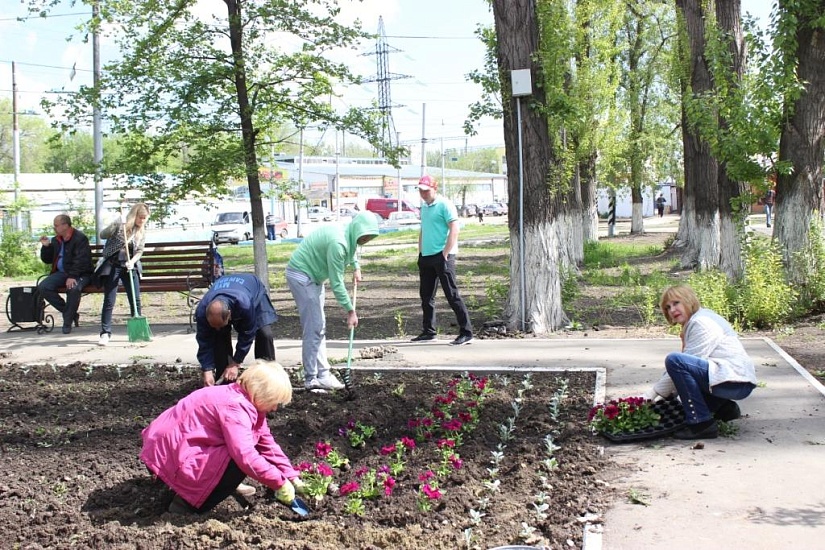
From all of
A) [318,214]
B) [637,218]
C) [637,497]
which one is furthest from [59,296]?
[318,214]

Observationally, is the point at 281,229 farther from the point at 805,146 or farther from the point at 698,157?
the point at 805,146

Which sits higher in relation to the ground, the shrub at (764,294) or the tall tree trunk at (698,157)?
the tall tree trunk at (698,157)

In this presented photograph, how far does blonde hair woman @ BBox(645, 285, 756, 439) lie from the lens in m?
5.18

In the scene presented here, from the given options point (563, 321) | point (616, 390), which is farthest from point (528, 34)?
point (616, 390)

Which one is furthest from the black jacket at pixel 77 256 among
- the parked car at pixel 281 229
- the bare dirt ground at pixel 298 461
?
the parked car at pixel 281 229

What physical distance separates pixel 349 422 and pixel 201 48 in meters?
7.44

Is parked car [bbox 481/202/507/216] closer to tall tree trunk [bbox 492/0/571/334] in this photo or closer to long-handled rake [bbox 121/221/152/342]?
tall tree trunk [bbox 492/0/571/334]

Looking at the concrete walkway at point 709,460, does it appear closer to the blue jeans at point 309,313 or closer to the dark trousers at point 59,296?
the blue jeans at point 309,313

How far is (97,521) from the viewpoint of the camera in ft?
14.3

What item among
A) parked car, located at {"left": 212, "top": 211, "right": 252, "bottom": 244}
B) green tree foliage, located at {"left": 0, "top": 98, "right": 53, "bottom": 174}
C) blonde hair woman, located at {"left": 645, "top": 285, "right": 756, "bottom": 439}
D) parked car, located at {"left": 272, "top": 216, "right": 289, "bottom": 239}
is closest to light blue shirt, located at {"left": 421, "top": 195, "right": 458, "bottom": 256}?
blonde hair woman, located at {"left": 645, "top": 285, "right": 756, "bottom": 439}

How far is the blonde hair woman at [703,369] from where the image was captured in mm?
5176

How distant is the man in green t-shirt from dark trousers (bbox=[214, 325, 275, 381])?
3.01 m

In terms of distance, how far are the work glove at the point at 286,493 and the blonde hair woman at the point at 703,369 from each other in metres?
2.54

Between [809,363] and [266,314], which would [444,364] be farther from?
[809,363]
